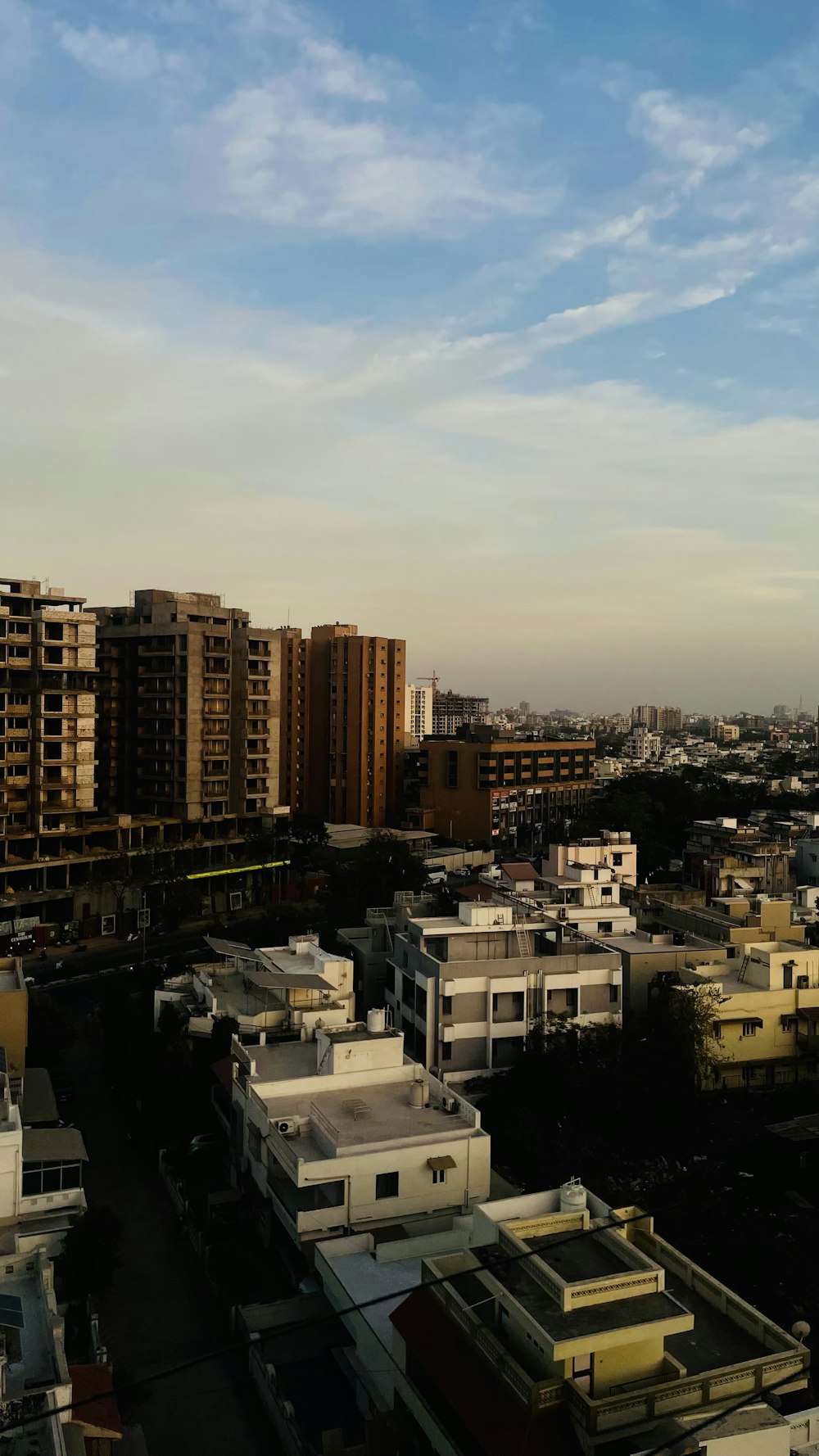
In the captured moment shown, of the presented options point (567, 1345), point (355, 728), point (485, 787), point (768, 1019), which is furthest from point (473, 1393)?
point (355, 728)

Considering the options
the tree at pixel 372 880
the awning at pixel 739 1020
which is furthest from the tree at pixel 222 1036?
the tree at pixel 372 880

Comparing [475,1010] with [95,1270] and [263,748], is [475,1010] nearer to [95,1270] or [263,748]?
[95,1270]

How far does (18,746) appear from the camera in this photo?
101ft

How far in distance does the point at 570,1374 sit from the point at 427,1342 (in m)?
1.34

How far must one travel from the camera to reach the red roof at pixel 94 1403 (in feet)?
25.5

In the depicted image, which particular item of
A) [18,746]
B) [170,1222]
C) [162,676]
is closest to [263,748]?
[162,676]

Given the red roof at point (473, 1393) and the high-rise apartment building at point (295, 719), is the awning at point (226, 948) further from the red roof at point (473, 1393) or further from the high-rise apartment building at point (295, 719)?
the high-rise apartment building at point (295, 719)

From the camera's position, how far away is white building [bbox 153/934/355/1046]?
55.3 ft

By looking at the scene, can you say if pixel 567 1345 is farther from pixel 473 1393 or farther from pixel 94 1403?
pixel 94 1403

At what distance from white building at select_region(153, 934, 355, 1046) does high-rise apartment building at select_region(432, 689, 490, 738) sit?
10218cm

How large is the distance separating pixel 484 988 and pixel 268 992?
3.86m

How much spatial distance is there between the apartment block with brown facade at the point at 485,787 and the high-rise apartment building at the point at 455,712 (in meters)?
67.1

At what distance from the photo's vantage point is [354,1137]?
12336 mm

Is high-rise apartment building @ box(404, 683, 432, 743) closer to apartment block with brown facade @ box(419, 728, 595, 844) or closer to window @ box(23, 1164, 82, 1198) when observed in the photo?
apartment block with brown facade @ box(419, 728, 595, 844)
